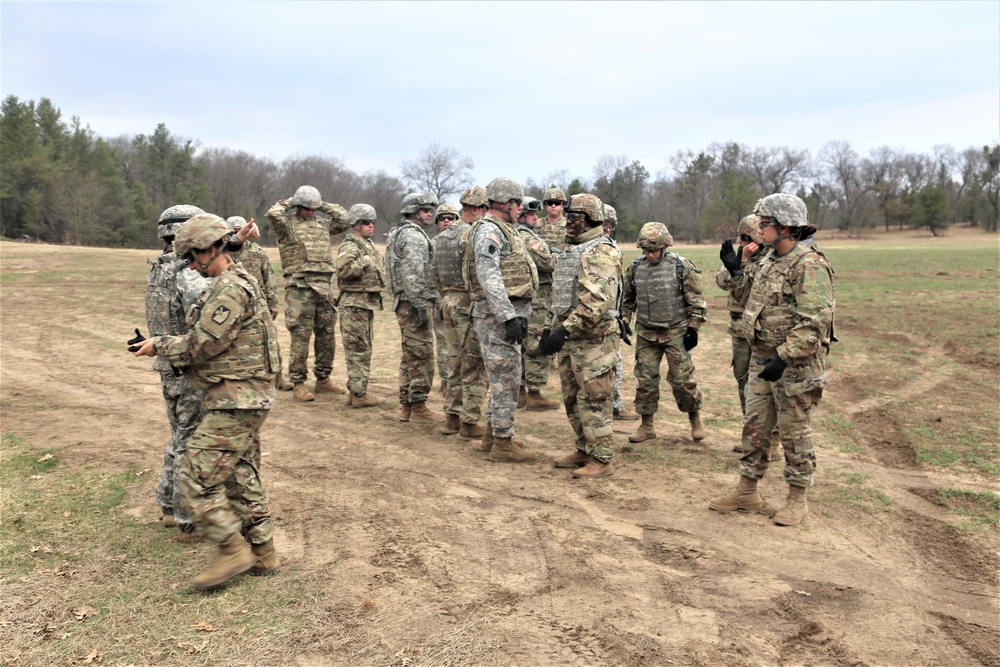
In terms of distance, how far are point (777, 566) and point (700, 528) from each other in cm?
73

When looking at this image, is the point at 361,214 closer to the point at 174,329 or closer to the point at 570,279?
the point at 570,279

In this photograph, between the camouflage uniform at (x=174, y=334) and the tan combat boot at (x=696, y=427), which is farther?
the tan combat boot at (x=696, y=427)

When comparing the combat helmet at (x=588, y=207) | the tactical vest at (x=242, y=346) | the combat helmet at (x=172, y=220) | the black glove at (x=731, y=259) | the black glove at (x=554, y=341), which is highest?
A: the combat helmet at (x=588, y=207)

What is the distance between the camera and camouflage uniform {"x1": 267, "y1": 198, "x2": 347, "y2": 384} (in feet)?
32.1

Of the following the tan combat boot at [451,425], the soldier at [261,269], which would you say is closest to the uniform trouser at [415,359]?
the tan combat boot at [451,425]

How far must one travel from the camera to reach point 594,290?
633 cm

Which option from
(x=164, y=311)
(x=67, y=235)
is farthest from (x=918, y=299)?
(x=67, y=235)

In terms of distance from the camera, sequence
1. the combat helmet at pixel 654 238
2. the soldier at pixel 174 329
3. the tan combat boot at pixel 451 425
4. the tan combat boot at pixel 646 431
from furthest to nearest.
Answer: the tan combat boot at pixel 451 425
the tan combat boot at pixel 646 431
the combat helmet at pixel 654 238
the soldier at pixel 174 329

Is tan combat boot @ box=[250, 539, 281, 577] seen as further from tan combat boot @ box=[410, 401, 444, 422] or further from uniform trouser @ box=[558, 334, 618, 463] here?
tan combat boot @ box=[410, 401, 444, 422]

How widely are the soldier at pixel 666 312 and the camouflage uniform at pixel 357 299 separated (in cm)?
359

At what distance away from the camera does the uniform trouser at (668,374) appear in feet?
24.7

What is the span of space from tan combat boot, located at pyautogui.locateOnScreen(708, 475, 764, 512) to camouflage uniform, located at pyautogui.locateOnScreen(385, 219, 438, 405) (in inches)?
157

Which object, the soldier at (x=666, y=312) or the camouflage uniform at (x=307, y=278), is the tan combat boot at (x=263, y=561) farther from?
the camouflage uniform at (x=307, y=278)

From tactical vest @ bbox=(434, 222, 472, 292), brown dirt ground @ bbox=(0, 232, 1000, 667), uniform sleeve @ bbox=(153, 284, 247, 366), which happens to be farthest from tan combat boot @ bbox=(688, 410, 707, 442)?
uniform sleeve @ bbox=(153, 284, 247, 366)
